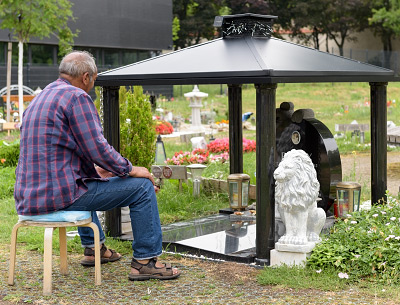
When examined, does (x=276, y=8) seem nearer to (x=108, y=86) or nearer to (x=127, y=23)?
(x=127, y=23)

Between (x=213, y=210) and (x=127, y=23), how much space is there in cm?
2914

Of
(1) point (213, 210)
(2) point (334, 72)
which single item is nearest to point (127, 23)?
(1) point (213, 210)

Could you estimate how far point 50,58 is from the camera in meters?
34.1

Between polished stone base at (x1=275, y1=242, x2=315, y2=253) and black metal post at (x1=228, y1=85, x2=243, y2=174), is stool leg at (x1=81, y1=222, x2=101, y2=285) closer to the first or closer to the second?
polished stone base at (x1=275, y1=242, x2=315, y2=253)

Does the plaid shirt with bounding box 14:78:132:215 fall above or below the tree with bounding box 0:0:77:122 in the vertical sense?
below

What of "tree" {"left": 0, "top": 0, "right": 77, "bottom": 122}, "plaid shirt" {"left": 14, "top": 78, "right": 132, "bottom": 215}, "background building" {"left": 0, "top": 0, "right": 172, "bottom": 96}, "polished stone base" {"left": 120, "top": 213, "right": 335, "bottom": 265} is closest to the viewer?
"plaid shirt" {"left": 14, "top": 78, "right": 132, "bottom": 215}

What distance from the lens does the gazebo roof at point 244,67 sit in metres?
5.82

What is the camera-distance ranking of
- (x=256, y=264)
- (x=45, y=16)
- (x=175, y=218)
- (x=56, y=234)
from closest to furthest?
1. (x=256, y=264)
2. (x=56, y=234)
3. (x=175, y=218)
4. (x=45, y=16)

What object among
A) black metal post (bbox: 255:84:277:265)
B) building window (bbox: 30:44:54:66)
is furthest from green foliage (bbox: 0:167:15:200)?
building window (bbox: 30:44:54:66)

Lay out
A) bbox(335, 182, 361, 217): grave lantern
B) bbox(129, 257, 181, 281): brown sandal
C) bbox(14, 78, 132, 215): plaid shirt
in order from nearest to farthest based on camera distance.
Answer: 1. bbox(14, 78, 132, 215): plaid shirt
2. bbox(129, 257, 181, 281): brown sandal
3. bbox(335, 182, 361, 217): grave lantern

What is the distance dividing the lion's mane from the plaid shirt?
1.36m

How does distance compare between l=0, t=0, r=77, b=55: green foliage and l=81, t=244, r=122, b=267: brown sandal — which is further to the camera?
l=0, t=0, r=77, b=55: green foliage

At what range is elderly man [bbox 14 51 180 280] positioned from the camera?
5.20 metres

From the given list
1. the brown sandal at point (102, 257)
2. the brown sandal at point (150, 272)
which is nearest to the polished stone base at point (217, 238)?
the brown sandal at point (102, 257)
